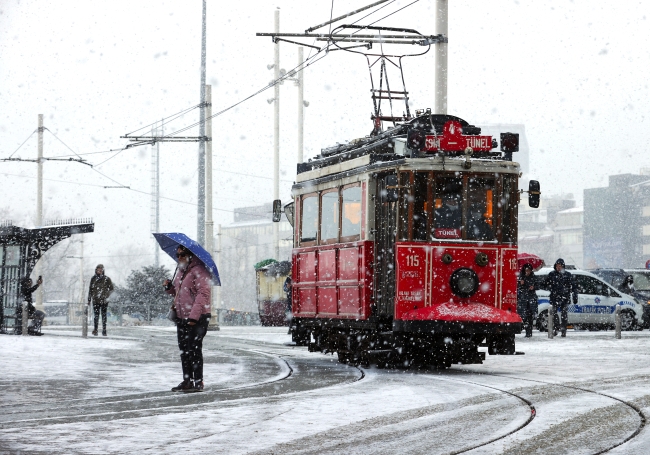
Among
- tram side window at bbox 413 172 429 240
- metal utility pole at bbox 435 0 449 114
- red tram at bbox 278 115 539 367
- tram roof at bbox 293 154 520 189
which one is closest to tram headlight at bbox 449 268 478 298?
red tram at bbox 278 115 539 367

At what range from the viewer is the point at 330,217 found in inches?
704

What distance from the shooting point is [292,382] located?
→ 14.0 meters

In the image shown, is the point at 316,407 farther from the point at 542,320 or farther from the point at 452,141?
the point at 542,320

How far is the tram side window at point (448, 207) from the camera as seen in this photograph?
1597 cm

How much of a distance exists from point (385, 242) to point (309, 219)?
2.97m

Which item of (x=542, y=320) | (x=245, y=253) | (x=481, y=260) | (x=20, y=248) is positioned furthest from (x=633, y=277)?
(x=245, y=253)

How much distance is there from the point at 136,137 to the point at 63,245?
76.7m

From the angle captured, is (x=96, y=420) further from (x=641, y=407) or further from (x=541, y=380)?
(x=541, y=380)

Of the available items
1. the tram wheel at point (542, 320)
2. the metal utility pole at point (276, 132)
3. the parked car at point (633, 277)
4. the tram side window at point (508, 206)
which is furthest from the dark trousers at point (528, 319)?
the metal utility pole at point (276, 132)

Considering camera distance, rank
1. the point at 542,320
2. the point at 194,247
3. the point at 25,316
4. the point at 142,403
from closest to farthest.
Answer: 1. the point at 142,403
2. the point at 194,247
3. the point at 25,316
4. the point at 542,320

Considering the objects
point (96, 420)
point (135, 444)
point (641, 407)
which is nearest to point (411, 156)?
point (641, 407)

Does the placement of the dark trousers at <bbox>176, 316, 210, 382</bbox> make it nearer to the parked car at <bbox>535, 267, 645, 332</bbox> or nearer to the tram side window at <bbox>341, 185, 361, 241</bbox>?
the tram side window at <bbox>341, 185, 361, 241</bbox>

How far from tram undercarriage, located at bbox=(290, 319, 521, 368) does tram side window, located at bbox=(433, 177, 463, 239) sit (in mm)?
1413

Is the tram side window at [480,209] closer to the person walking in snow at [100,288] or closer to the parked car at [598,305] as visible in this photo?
the person walking in snow at [100,288]
